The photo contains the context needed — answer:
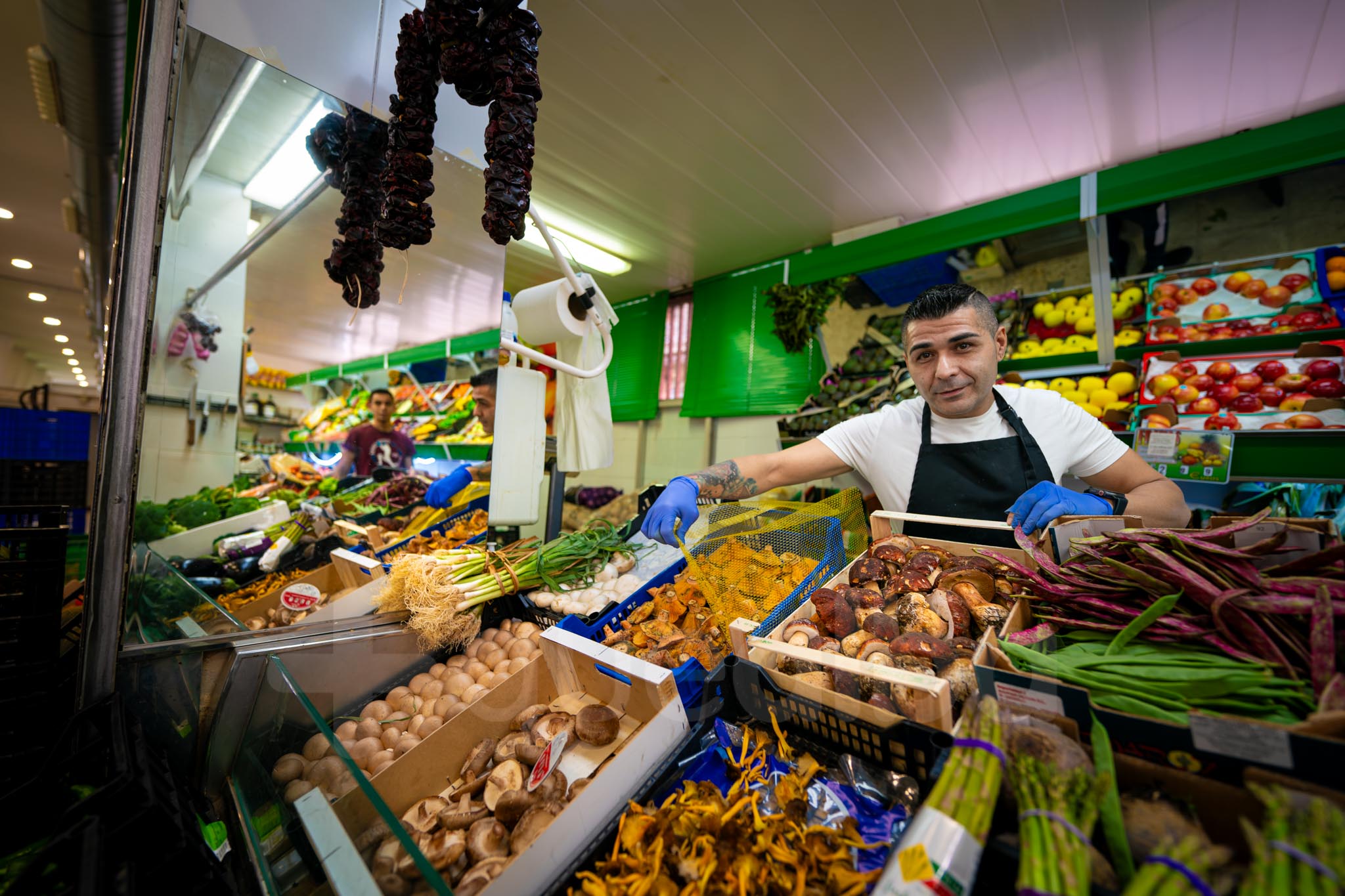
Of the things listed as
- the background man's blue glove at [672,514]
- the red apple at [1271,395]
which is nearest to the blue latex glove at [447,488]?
the background man's blue glove at [672,514]

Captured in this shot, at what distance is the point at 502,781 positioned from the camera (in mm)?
1198

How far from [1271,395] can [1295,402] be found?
0.11 m

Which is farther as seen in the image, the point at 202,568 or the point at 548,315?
the point at 202,568

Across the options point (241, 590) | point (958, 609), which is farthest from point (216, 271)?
point (958, 609)

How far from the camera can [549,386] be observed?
3.48 meters

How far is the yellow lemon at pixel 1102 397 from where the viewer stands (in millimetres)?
3467

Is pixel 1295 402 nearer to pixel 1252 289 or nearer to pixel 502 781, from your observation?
pixel 1252 289

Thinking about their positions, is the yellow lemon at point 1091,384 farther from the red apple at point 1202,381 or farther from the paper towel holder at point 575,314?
the paper towel holder at point 575,314

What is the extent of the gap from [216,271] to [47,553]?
3150 millimetres

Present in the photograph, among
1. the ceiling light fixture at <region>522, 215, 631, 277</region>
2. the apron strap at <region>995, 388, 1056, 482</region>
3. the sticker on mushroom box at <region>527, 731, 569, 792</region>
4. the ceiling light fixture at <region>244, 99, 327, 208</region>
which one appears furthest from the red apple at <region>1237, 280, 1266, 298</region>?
the ceiling light fixture at <region>244, 99, 327, 208</region>

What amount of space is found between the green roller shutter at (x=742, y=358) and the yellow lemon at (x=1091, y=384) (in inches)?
92.1

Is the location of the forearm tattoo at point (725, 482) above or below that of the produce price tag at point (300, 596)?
above

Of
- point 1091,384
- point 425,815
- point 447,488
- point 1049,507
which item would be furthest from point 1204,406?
point 447,488

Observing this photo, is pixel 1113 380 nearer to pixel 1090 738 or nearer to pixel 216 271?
pixel 1090 738
